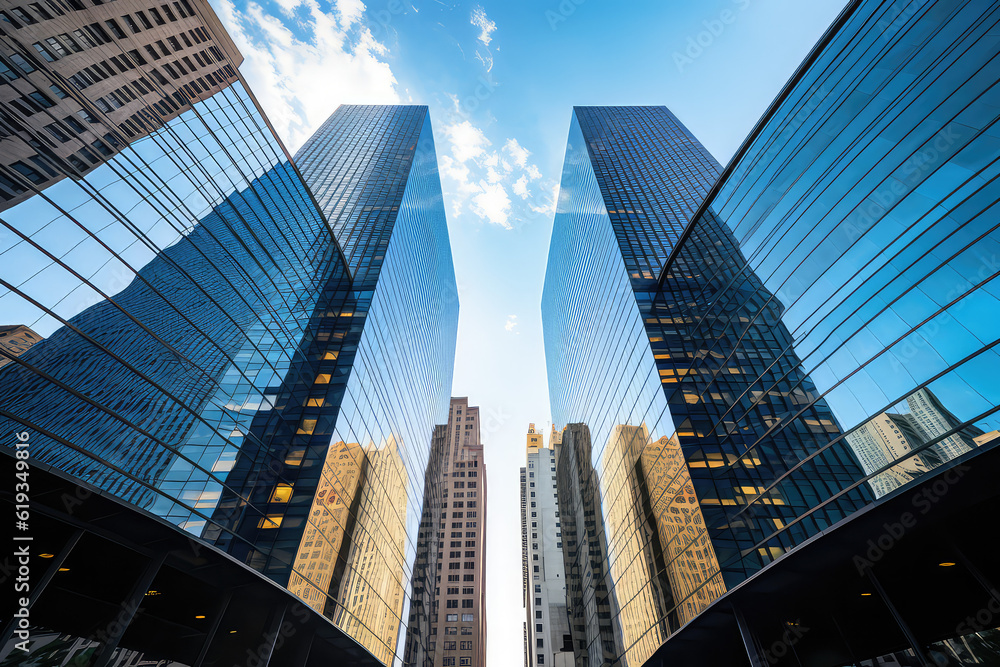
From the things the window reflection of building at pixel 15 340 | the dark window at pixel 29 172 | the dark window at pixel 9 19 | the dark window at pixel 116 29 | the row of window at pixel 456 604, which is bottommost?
the window reflection of building at pixel 15 340

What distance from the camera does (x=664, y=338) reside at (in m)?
31.3

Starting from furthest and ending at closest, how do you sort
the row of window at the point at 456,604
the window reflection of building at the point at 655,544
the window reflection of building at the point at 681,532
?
the row of window at the point at 456,604
the window reflection of building at the point at 655,544
the window reflection of building at the point at 681,532

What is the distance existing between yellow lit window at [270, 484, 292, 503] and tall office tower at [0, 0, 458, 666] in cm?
7

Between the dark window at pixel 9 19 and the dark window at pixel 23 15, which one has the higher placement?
the dark window at pixel 23 15

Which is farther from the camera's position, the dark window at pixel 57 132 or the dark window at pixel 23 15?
the dark window at pixel 23 15

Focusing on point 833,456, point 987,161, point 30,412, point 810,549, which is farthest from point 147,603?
point 987,161

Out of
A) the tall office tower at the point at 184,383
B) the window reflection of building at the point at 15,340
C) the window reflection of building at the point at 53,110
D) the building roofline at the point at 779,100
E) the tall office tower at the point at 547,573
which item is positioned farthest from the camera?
the tall office tower at the point at 547,573

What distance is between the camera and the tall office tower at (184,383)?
13.2 meters

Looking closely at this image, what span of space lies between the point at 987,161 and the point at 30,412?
29.0 m

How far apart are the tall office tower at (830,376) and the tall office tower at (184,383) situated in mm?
19399

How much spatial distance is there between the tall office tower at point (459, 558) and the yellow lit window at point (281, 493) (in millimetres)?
47001

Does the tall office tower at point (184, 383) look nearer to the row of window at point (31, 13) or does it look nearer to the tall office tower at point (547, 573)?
the row of window at point (31, 13)

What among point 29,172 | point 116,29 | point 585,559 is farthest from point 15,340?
point 116,29

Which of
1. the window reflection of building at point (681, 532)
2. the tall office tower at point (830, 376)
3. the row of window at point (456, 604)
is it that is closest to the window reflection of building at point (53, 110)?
the tall office tower at point (830, 376)
